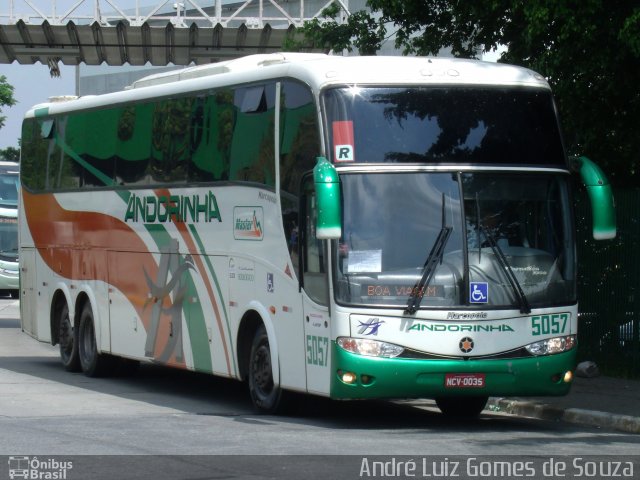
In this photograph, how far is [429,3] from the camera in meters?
19.1

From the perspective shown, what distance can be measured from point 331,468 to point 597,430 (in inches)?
165

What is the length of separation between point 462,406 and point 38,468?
5.82m

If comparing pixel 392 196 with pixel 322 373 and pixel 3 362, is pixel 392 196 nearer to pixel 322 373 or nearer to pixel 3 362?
pixel 322 373

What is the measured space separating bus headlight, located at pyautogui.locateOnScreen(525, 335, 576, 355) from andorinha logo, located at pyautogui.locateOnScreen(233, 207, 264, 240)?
10.0 ft

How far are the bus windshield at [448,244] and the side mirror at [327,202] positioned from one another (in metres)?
0.36

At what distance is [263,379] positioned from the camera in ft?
46.6

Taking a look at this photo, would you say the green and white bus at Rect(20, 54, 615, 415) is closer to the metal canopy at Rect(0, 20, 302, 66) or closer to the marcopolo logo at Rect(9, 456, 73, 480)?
the marcopolo logo at Rect(9, 456, 73, 480)

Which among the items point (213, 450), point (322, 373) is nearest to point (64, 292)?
point (322, 373)

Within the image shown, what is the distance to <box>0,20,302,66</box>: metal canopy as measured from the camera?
2855 centimetres

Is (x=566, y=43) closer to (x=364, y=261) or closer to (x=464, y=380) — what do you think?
(x=364, y=261)

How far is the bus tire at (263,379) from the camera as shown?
546 inches

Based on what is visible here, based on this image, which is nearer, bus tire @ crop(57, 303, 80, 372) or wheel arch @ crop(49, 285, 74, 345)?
bus tire @ crop(57, 303, 80, 372)

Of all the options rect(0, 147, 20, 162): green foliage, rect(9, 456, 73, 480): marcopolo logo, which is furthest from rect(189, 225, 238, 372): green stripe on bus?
rect(0, 147, 20, 162): green foliage

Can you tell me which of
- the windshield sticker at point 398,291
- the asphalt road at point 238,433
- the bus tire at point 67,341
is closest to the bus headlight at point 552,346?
the asphalt road at point 238,433
